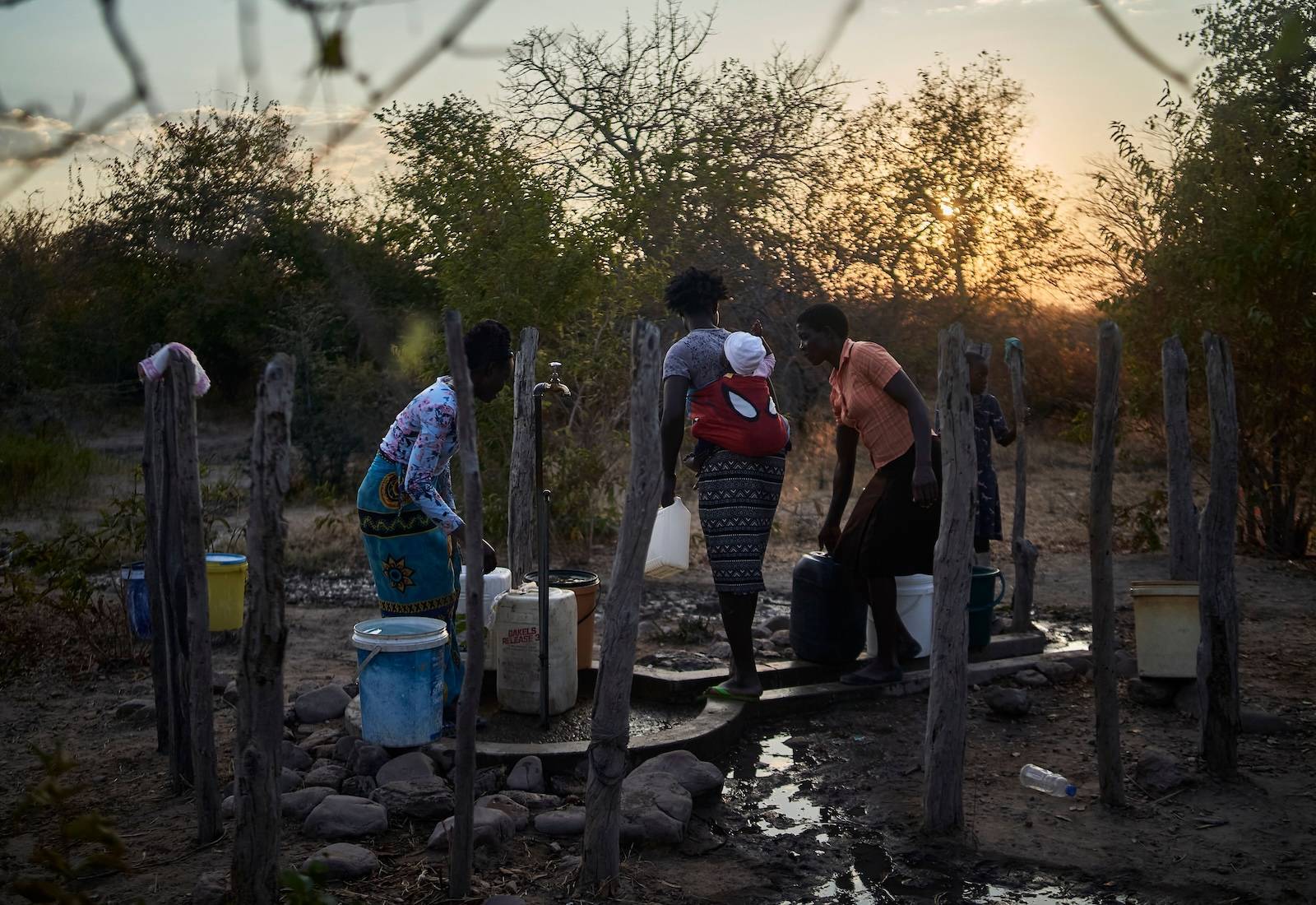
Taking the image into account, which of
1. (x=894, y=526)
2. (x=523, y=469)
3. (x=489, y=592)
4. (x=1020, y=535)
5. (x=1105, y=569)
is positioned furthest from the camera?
(x=1020, y=535)

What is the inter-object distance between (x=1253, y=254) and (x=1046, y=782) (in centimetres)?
575

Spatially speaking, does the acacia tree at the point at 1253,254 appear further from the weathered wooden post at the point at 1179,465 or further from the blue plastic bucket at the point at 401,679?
the blue plastic bucket at the point at 401,679

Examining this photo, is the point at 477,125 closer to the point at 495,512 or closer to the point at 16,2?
the point at 495,512

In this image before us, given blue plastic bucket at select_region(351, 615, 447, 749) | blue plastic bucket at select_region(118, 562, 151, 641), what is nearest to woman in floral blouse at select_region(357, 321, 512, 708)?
blue plastic bucket at select_region(351, 615, 447, 749)

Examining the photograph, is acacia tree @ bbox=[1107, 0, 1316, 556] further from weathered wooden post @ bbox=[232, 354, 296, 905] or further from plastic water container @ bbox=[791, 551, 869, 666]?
weathered wooden post @ bbox=[232, 354, 296, 905]

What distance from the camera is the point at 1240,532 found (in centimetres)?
992

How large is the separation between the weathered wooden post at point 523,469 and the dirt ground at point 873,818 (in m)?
1.20

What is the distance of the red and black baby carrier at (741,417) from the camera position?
5082 mm

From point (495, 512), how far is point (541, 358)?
1256mm

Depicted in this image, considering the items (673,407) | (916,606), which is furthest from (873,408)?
(916,606)

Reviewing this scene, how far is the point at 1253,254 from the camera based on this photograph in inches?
343

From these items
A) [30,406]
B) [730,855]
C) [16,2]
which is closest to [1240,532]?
[730,855]

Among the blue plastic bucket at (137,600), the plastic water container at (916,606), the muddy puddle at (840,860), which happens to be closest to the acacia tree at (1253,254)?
the plastic water container at (916,606)

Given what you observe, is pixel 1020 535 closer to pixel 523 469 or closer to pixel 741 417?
pixel 741 417
